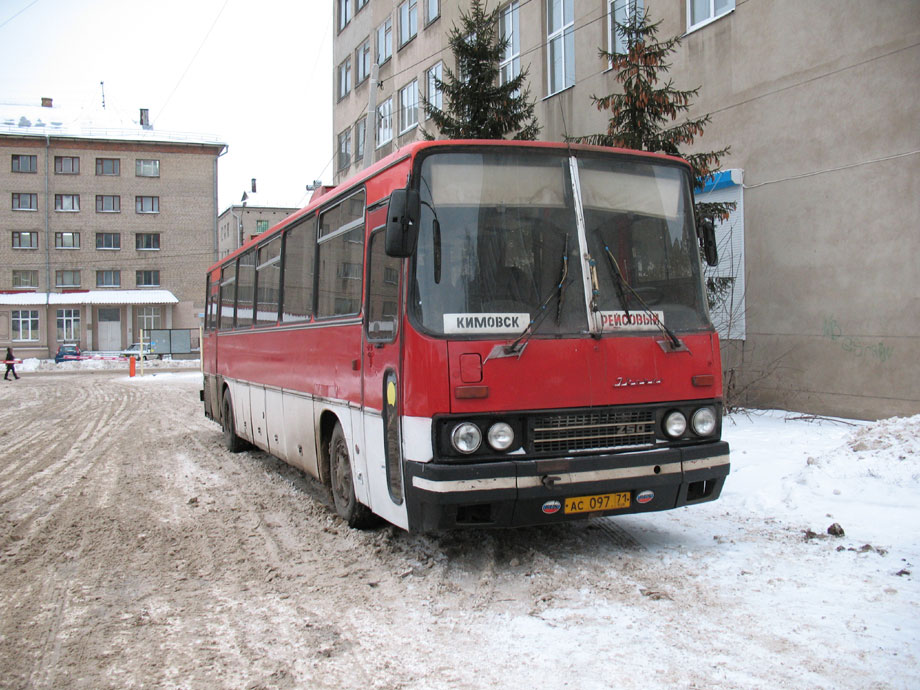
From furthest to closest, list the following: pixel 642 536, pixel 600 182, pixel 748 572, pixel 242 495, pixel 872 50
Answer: pixel 872 50 → pixel 242 495 → pixel 642 536 → pixel 600 182 → pixel 748 572

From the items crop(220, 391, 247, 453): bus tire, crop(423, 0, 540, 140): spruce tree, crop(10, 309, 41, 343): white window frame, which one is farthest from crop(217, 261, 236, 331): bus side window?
crop(10, 309, 41, 343): white window frame

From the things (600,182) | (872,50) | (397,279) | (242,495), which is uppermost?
(872,50)

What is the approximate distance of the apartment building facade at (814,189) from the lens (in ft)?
36.4

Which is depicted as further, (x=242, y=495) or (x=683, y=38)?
(x=683, y=38)

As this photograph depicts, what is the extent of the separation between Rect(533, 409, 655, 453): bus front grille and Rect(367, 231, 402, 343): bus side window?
4.00ft

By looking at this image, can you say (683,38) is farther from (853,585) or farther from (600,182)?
(853,585)

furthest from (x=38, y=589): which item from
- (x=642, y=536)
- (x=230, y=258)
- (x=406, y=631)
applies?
(x=230, y=258)

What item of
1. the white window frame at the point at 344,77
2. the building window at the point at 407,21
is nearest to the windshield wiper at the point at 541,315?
the building window at the point at 407,21

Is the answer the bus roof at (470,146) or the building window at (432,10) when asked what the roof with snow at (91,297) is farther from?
the bus roof at (470,146)

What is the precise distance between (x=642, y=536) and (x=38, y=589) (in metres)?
4.35

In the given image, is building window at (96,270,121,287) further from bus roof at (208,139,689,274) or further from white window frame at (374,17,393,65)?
bus roof at (208,139,689,274)

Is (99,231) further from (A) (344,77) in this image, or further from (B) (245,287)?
(B) (245,287)

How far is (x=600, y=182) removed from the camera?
19.0 ft

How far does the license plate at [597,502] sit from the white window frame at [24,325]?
60.4 meters
